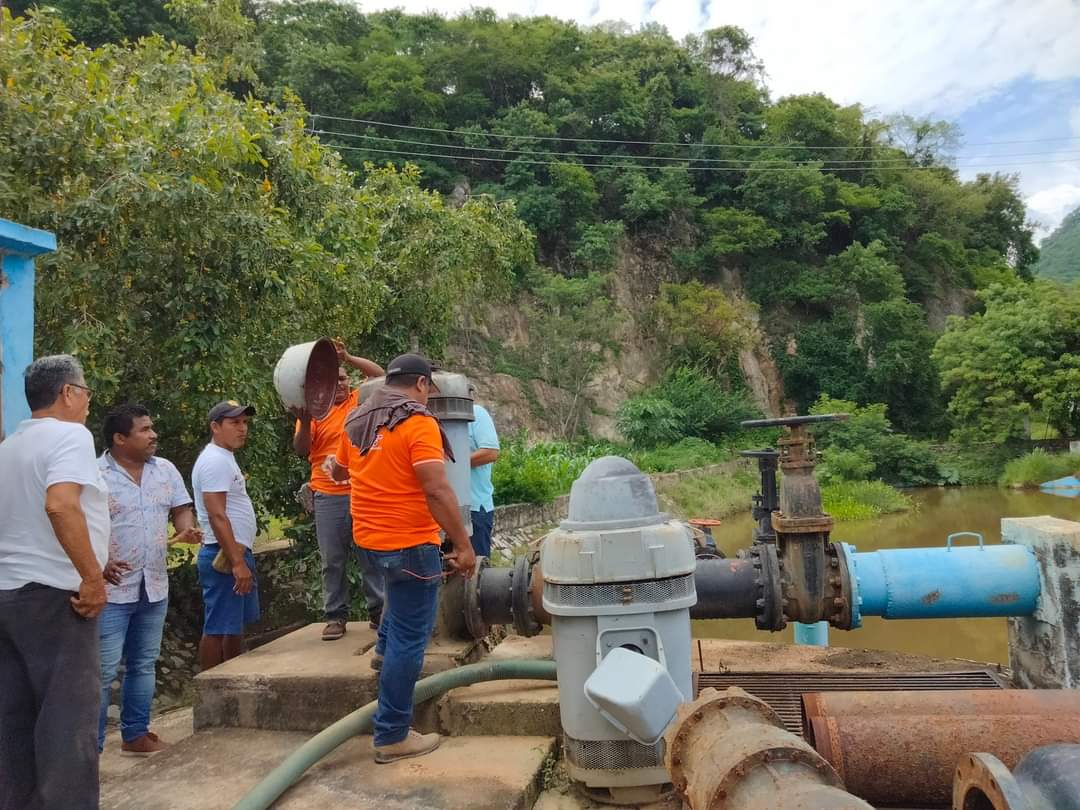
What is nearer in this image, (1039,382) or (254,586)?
(254,586)

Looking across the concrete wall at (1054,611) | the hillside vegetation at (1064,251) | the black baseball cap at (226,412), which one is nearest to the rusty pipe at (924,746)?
the concrete wall at (1054,611)

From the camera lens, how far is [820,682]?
142 inches

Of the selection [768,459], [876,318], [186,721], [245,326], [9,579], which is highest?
[876,318]

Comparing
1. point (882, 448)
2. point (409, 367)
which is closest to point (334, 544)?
point (409, 367)

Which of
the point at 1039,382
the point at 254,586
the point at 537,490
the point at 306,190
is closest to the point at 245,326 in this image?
the point at 306,190

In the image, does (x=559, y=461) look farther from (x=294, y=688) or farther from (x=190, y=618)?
(x=294, y=688)

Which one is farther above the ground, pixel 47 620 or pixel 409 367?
pixel 409 367

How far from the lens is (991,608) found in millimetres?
3240

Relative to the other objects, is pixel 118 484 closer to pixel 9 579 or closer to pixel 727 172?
pixel 9 579

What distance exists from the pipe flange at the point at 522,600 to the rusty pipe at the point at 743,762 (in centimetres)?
145

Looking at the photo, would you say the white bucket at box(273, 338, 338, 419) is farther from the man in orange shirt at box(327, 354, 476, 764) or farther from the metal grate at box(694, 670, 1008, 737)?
the metal grate at box(694, 670, 1008, 737)

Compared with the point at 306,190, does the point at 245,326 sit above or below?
below

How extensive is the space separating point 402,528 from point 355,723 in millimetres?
753

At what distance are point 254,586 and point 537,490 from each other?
10032mm
